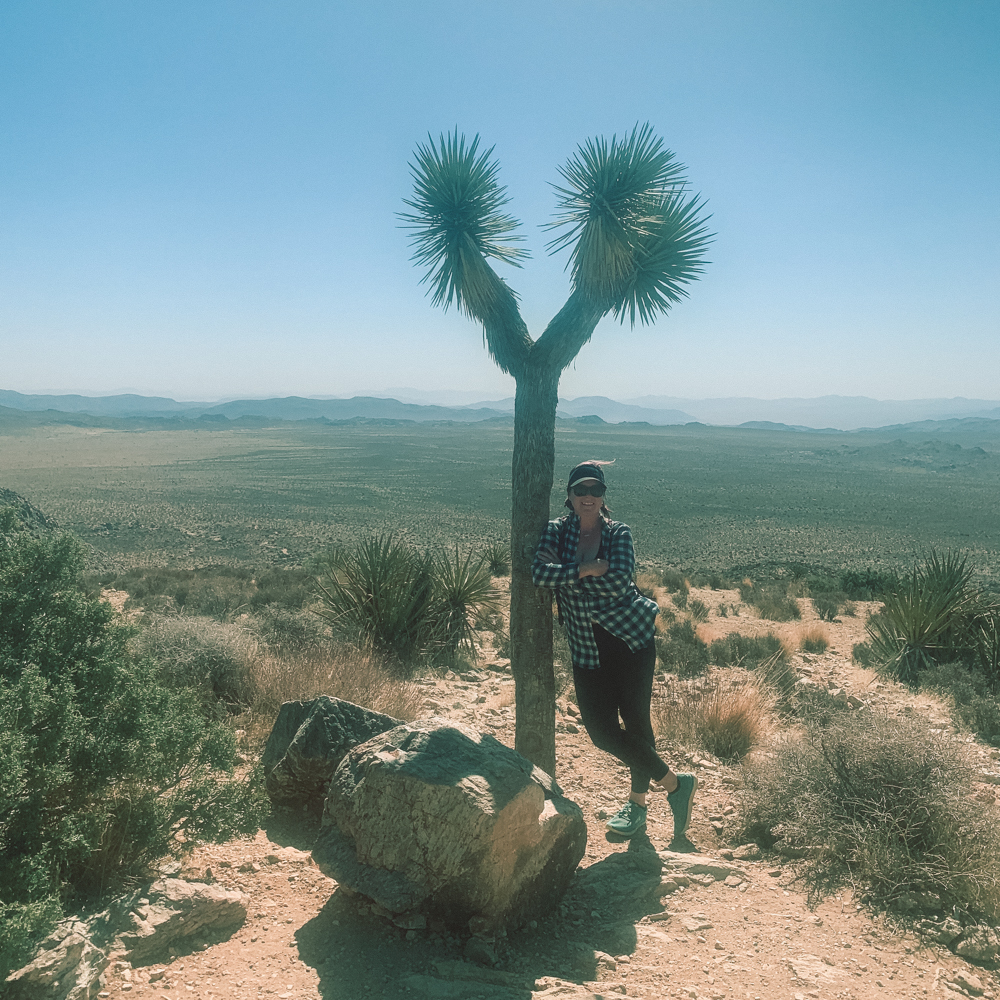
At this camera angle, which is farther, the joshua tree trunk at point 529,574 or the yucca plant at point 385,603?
the yucca plant at point 385,603

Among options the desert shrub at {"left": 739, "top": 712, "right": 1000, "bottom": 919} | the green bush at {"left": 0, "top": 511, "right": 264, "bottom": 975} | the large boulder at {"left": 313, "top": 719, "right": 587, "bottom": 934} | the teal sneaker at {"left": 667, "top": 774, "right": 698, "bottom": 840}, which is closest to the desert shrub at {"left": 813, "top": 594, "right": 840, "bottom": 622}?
the desert shrub at {"left": 739, "top": 712, "right": 1000, "bottom": 919}

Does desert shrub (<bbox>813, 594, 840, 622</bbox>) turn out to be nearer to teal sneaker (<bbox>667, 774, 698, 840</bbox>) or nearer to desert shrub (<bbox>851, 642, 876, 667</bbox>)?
desert shrub (<bbox>851, 642, 876, 667</bbox>)

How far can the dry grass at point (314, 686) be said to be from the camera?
539 cm

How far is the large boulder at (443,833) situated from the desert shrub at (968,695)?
4922 millimetres

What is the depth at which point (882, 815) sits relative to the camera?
366 cm

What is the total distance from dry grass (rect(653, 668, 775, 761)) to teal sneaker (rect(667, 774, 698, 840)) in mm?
1635

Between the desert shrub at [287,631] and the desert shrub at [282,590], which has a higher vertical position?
the desert shrub at [287,631]

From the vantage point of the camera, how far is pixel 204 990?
248 cm

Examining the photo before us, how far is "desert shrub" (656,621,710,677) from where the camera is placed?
8.37 metres

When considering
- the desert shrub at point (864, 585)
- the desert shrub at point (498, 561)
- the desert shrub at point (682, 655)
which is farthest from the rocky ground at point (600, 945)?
the desert shrub at point (864, 585)

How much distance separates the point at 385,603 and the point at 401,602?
19 cm

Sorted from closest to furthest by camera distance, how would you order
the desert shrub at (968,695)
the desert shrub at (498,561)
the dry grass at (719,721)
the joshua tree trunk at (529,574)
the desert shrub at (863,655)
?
the joshua tree trunk at (529,574) → the dry grass at (719,721) → the desert shrub at (968,695) → the desert shrub at (863,655) → the desert shrub at (498,561)

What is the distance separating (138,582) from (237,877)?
12.2 metres

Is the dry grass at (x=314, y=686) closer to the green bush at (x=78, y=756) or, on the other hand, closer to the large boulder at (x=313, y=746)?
the large boulder at (x=313, y=746)
